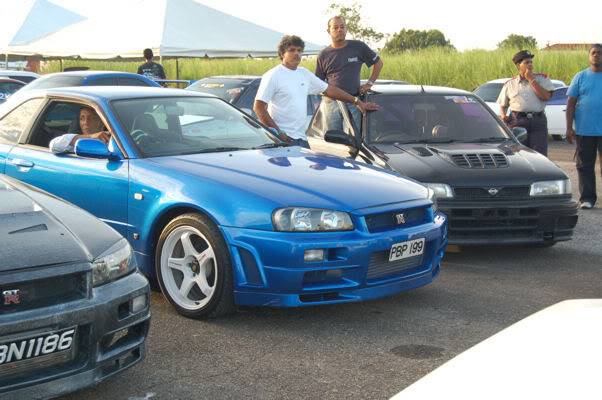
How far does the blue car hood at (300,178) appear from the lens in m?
5.14

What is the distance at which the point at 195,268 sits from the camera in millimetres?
5328

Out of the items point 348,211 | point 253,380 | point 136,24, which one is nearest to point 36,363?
point 253,380

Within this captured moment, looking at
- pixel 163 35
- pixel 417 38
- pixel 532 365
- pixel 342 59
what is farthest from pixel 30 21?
pixel 417 38

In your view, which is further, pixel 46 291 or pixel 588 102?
pixel 588 102

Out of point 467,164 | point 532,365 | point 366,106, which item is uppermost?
point 366,106

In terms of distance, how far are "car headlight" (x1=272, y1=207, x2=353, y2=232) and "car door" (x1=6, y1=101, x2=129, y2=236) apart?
1165 millimetres

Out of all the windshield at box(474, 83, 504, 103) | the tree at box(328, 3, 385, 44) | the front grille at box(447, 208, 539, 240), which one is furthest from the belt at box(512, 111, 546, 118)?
the tree at box(328, 3, 385, 44)

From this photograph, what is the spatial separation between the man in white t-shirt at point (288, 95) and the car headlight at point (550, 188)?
1.69m

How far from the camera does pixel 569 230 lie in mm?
7242

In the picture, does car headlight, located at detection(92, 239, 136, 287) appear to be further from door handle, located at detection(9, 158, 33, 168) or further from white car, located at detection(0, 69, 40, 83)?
white car, located at detection(0, 69, 40, 83)

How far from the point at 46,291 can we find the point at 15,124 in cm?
335

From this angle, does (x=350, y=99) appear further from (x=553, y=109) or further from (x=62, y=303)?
(x=553, y=109)

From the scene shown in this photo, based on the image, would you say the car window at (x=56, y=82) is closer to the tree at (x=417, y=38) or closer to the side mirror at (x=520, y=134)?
the side mirror at (x=520, y=134)

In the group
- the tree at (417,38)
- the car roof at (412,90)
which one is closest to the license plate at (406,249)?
the car roof at (412,90)
